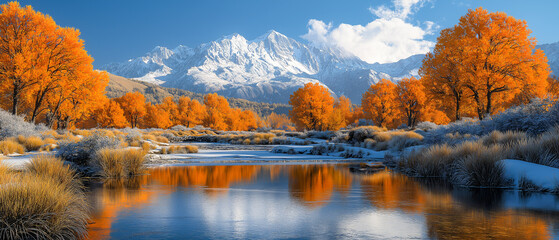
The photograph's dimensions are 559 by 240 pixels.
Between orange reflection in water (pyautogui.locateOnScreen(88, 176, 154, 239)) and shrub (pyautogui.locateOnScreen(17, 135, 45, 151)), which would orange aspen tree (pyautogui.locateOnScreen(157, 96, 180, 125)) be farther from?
orange reflection in water (pyautogui.locateOnScreen(88, 176, 154, 239))

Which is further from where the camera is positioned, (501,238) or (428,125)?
(428,125)

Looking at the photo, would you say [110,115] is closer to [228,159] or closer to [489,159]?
[228,159]

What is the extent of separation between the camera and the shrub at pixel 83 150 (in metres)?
12.6

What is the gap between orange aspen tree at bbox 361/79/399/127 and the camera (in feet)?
175

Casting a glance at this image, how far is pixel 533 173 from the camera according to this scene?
8891 mm

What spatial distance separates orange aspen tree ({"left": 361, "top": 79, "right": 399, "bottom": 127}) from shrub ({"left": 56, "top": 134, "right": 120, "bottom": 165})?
148 feet

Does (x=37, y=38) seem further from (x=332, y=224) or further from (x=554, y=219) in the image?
(x=554, y=219)

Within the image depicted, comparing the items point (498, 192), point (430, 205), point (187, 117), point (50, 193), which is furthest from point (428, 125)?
point (187, 117)

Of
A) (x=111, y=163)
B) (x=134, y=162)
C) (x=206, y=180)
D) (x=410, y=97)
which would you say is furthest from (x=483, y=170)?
(x=410, y=97)

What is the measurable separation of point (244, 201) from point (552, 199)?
6580 mm

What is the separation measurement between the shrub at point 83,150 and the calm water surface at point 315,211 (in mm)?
3506

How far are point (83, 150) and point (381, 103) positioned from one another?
154 ft

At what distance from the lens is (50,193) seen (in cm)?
479

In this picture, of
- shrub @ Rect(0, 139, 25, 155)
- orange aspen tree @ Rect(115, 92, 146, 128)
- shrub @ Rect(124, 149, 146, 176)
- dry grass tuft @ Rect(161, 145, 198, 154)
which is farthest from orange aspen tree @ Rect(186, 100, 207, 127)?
shrub @ Rect(124, 149, 146, 176)
